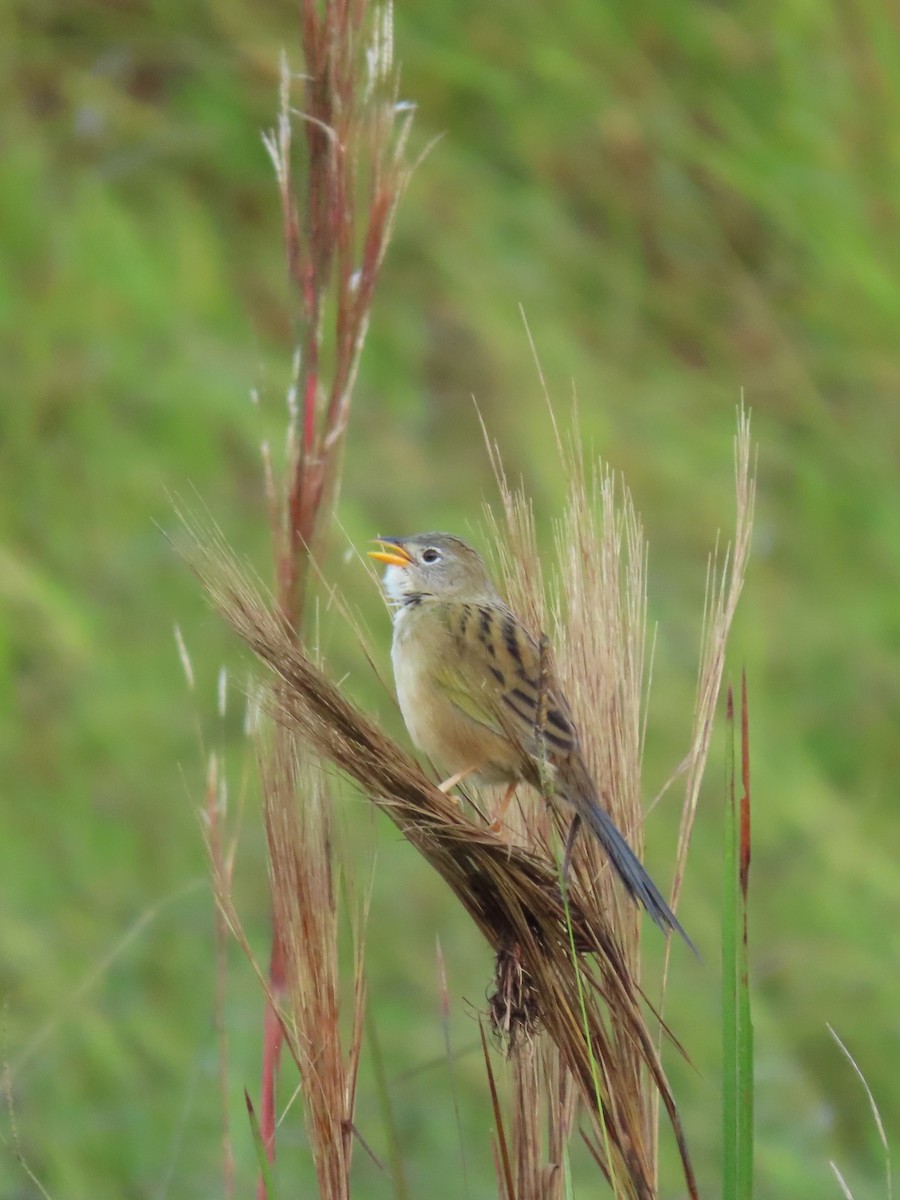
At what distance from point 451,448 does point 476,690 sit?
11.1 feet

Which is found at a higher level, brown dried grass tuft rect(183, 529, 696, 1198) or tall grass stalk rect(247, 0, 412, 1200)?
tall grass stalk rect(247, 0, 412, 1200)

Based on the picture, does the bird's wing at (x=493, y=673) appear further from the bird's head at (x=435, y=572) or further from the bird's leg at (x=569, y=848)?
the bird's leg at (x=569, y=848)

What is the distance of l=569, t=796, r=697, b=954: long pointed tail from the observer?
6.74ft

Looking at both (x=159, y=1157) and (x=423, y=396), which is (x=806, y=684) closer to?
(x=423, y=396)

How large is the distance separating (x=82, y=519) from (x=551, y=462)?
1.50 m

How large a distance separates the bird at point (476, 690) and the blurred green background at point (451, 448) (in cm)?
106

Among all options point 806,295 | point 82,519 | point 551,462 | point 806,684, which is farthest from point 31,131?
point 806,684

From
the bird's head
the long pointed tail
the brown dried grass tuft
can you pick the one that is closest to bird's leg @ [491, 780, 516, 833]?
Answer: the long pointed tail

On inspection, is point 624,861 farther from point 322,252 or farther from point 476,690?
point 322,252

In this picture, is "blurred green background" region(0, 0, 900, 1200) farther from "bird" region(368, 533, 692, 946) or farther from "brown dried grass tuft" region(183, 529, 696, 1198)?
"brown dried grass tuft" region(183, 529, 696, 1198)

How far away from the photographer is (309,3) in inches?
97.1

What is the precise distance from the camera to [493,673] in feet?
9.60

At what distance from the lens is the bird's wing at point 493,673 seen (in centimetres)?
278

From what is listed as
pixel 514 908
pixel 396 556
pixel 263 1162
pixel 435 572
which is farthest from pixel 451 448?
pixel 263 1162
